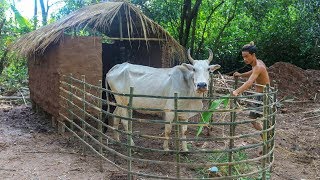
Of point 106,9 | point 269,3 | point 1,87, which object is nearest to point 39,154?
point 106,9

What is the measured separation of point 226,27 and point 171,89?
421 inches

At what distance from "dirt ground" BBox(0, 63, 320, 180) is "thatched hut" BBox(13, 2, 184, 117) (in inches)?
26.4

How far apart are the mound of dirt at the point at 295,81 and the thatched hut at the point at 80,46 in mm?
4959

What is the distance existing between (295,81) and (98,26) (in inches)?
289

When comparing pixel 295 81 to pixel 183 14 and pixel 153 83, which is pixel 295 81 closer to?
pixel 183 14

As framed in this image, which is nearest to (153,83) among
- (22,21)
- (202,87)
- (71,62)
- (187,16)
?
(202,87)

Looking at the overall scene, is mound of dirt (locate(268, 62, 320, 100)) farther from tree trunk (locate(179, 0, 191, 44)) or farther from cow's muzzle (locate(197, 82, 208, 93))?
cow's muzzle (locate(197, 82, 208, 93))

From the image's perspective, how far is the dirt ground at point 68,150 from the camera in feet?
18.3

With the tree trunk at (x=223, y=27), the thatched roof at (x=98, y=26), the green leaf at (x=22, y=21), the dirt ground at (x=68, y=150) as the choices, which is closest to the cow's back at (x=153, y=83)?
the thatched roof at (x=98, y=26)

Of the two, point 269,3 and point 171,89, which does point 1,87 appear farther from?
point 269,3

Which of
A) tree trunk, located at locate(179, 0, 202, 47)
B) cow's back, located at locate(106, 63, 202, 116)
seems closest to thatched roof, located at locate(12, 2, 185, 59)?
cow's back, located at locate(106, 63, 202, 116)

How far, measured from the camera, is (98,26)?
8.10 m

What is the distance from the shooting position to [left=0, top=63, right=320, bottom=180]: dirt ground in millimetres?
5582

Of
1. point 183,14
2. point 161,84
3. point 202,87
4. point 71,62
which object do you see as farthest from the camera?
point 183,14
